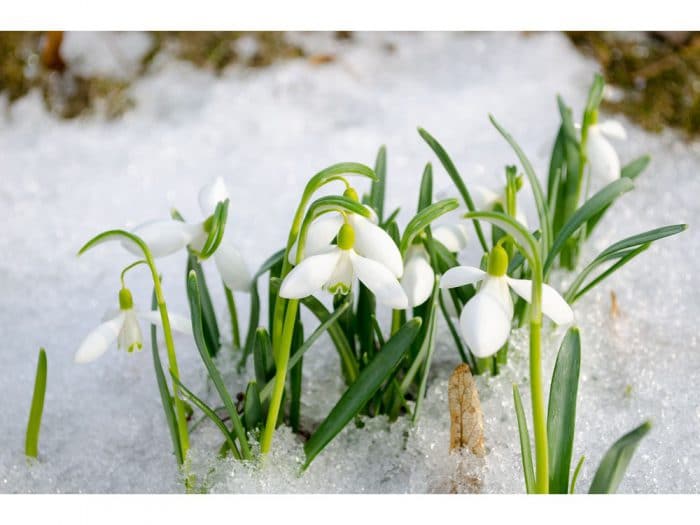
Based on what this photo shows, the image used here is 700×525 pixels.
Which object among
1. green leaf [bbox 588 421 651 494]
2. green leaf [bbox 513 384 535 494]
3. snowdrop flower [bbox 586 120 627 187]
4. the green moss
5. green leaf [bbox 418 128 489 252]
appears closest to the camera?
green leaf [bbox 588 421 651 494]

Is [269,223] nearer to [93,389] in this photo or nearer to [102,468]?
[93,389]

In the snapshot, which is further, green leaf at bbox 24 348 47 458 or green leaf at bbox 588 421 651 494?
green leaf at bbox 24 348 47 458

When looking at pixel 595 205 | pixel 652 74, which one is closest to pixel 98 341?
pixel 595 205

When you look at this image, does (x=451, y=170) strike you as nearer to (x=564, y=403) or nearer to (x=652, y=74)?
(x=564, y=403)

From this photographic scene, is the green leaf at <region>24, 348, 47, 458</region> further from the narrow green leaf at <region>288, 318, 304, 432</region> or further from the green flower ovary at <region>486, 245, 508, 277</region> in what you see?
the green flower ovary at <region>486, 245, 508, 277</region>

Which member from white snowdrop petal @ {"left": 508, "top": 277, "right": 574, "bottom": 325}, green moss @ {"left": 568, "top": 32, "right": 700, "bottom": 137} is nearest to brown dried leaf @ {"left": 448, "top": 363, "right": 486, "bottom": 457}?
white snowdrop petal @ {"left": 508, "top": 277, "right": 574, "bottom": 325}

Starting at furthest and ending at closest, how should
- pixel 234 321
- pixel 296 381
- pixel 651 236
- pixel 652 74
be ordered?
pixel 652 74, pixel 234 321, pixel 296 381, pixel 651 236

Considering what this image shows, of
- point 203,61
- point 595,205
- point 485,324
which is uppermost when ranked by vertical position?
point 203,61
